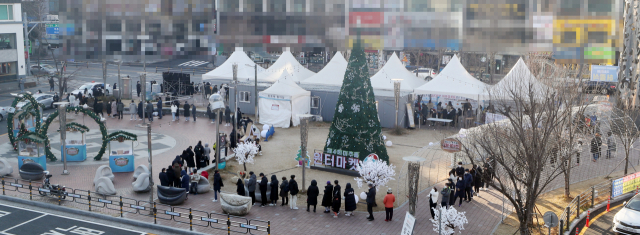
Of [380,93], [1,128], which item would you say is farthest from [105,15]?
[380,93]

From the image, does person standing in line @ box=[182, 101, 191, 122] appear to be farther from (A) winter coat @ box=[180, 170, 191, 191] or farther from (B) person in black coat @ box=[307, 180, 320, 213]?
(B) person in black coat @ box=[307, 180, 320, 213]

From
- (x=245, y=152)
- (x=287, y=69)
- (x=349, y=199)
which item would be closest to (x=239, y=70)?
(x=287, y=69)

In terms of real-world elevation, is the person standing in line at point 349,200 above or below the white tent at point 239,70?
below

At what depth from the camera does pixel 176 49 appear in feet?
119

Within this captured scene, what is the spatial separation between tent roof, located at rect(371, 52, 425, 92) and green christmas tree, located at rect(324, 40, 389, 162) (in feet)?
41.4

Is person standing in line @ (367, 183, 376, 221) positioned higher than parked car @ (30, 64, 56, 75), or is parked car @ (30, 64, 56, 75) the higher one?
parked car @ (30, 64, 56, 75)

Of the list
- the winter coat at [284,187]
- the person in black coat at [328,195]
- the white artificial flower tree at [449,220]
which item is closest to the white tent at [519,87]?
the white artificial flower tree at [449,220]

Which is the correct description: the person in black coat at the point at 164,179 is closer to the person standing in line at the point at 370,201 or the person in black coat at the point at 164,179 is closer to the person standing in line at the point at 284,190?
the person standing in line at the point at 284,190

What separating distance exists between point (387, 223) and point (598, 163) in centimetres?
1168

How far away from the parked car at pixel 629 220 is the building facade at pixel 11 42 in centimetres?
4704

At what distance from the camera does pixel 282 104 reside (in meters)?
32.2

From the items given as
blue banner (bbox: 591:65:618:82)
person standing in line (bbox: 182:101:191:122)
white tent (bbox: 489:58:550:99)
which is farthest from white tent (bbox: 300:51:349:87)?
blue banner (bbox: 591:65:618:82)

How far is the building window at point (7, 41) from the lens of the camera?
47.2 metres

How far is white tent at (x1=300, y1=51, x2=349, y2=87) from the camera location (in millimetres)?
36406
